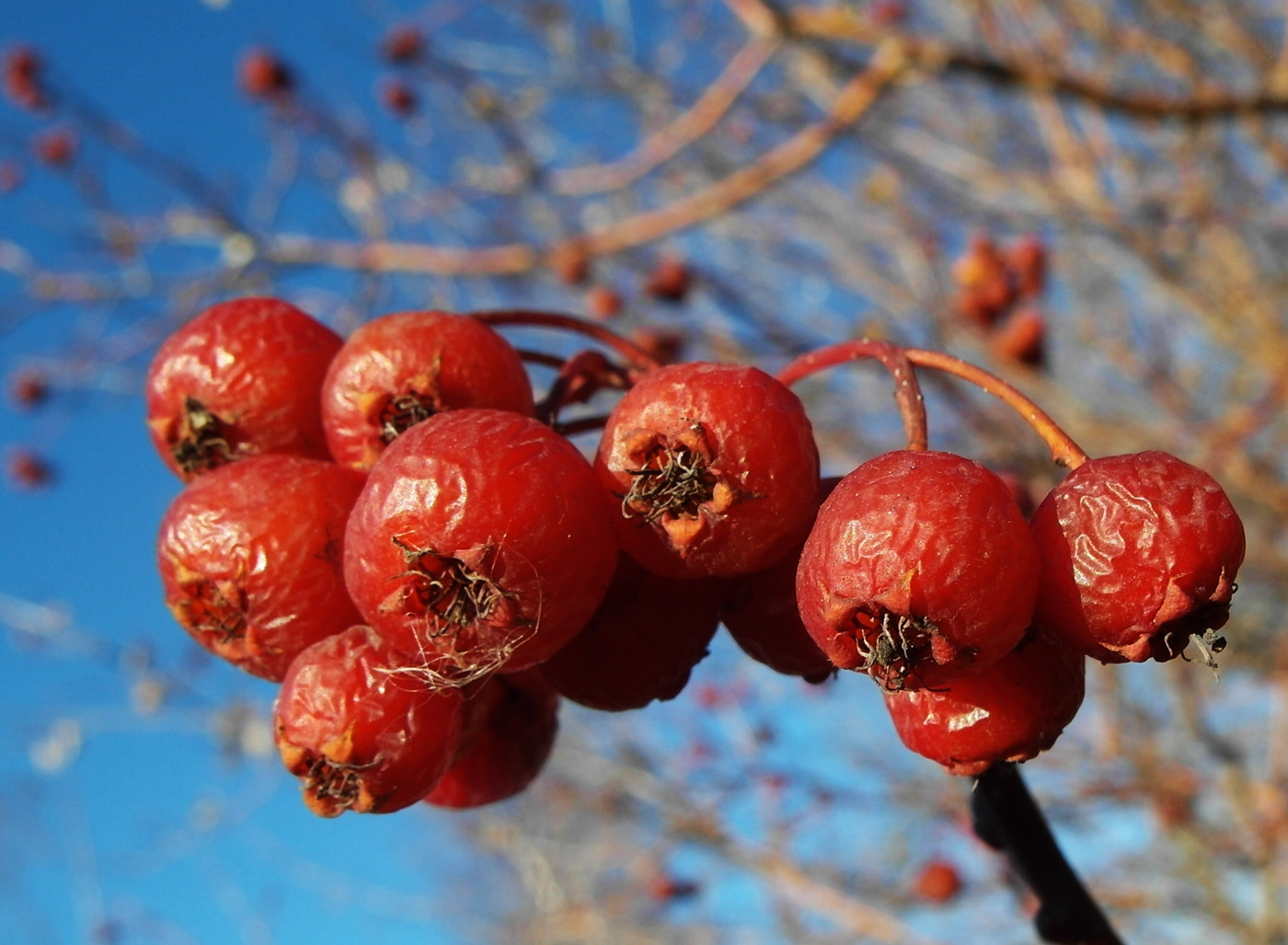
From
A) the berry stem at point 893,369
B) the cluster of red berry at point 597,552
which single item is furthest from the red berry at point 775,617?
the berry stem at point 893,369

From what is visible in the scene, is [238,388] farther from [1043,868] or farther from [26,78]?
[26,78]

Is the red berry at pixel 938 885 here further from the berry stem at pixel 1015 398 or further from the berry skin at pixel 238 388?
the berry skin at pixel 238 388

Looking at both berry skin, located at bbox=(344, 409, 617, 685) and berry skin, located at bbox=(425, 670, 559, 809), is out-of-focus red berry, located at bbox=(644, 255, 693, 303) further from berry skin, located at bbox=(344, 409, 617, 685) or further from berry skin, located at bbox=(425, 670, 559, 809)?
berry skin, located at bbox=(344, 409, 617, 685)

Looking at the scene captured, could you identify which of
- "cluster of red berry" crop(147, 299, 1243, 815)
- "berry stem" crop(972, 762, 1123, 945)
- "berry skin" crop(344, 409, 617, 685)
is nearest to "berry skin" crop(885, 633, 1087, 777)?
"cluster of red berry" crop(147, 299, 1243, 815)

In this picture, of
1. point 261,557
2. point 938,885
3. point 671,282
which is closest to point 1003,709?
point 261,557

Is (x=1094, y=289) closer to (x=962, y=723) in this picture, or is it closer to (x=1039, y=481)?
(x=1039, y=481)
